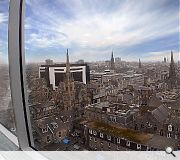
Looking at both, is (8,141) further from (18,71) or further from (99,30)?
(99,30)

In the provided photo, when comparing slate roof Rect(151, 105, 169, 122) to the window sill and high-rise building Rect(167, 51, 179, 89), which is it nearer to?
high-rise building Rect(167, 51, 179, 89)

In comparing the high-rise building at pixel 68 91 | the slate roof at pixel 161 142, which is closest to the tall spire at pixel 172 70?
the slate roof at pixel 161 142

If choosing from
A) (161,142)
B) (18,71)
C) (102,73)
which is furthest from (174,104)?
(18,71)

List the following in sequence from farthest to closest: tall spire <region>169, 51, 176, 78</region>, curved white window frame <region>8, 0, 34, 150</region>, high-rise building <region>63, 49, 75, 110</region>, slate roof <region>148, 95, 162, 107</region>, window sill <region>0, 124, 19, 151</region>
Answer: window sill <region>0, 124, 19, 151</region> < curved white window frame <region>8, 0, 34, 150</region> < high-rise building <region>63, 49, 75, 110</region> < slate roof <region>148, 95, 162, 107</region> < tall spire <region>169, 51, 176, 78</region>

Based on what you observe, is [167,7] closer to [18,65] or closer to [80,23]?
[80,23]

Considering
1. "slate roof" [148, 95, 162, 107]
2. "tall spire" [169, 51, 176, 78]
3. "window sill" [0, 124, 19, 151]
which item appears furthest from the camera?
"window sill" [0, 124, 19, 151]

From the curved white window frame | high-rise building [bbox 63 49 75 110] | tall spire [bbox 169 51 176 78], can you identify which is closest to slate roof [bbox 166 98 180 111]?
tall spire [bbox 169 51 176 78]

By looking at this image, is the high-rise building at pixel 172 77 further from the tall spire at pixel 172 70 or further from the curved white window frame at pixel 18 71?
the curved white window frame at pixel 18 71
